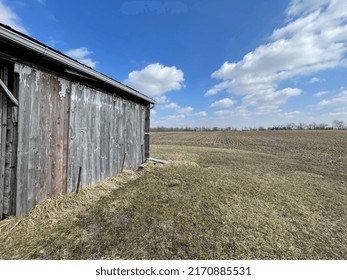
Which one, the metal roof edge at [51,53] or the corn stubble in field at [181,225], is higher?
the metal roof edge at [51,53]

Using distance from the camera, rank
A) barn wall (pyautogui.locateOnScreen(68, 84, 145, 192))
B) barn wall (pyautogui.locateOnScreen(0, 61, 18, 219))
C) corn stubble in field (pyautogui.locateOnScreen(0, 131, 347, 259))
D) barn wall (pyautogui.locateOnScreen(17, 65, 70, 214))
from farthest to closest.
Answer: barn wall (pyautogui.locateOnScreen(68, 84, 145, 192)) → barn wall (pyautogui.locateOnScreen(17, 65, 70, 214)) → barn wall (pyautogui.locateOnScreen(0, 61, 18, 219)) → corn stubble in field (pyautogui.locateOnScreen(0, 131, 347, 259))

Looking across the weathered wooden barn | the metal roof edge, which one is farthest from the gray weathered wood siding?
the metal roof edge

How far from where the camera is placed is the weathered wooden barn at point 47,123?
302 centimetres

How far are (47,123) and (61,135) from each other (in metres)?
0.41

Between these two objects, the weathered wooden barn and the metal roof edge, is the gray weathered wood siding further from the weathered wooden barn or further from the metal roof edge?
the metal roof edge

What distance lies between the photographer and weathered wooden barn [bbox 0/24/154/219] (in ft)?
9.92

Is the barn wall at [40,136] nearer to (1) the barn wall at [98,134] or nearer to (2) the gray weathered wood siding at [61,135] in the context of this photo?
(2) the gray weathered wood siding at [61,135]

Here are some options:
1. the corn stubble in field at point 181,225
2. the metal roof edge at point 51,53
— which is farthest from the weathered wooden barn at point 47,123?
the corn stubble in field at point 181,225

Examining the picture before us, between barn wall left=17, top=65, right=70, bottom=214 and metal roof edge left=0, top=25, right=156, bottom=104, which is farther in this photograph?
barn wall left=17, top=65, right=70, bottom=214

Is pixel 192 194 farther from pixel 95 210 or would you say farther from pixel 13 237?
pixel 13 237

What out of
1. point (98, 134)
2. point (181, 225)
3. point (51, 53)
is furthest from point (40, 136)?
point (181, 225)

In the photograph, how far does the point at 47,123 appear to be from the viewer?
11.9 ft

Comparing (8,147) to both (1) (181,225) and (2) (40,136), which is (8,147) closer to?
(2) (40,136)

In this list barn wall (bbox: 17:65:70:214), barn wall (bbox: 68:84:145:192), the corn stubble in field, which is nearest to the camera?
the corn stubble in field
